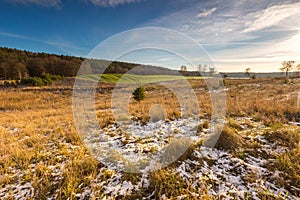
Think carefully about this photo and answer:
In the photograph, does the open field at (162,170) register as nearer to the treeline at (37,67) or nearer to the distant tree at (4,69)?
the treeline at (37,67)

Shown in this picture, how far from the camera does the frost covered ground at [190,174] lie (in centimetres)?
274

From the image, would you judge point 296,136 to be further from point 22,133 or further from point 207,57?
point 22,133

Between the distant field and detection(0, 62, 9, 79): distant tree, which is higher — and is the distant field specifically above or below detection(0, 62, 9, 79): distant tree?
below

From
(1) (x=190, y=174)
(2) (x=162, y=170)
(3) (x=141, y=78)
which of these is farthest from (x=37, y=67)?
(1) (x=190, y=174)

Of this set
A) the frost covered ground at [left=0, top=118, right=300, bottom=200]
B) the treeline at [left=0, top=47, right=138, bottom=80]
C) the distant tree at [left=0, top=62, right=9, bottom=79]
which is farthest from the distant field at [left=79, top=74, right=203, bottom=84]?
the distant tree at [left=0, top=62, right=9, bottom=79]

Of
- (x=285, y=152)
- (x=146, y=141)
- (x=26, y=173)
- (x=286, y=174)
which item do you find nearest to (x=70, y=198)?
(x=26, y=173)

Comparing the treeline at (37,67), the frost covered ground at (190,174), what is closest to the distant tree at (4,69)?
the treeline at (37,67)

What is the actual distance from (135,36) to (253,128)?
602 cm

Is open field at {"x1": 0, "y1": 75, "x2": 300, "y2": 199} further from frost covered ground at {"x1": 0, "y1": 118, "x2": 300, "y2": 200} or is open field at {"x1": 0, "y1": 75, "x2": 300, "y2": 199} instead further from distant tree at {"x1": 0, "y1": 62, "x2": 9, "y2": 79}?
distant tree at {"x1": 0, "y1": 62, "x2": 9, "y2": 79}

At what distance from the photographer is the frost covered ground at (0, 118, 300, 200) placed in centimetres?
274

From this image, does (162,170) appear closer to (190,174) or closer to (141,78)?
(190,174)

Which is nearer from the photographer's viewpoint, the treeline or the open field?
the open field

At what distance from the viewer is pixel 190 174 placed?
10.7ft

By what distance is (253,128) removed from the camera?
5.58 meters
